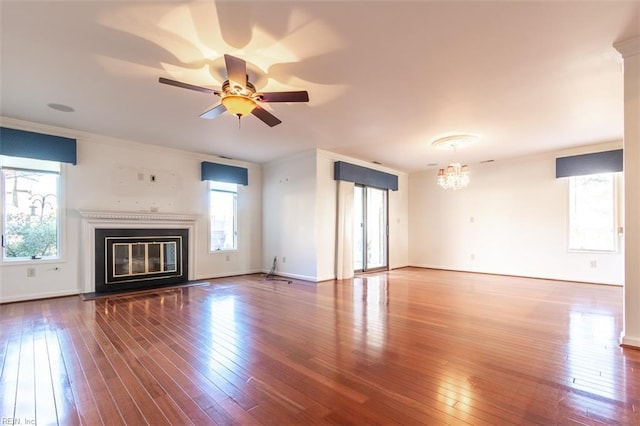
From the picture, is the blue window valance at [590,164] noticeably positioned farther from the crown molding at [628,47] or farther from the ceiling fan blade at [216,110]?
the ceiling fan blade at [216,110]

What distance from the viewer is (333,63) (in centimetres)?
277

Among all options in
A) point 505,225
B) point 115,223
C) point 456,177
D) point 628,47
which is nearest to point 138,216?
point 115,223

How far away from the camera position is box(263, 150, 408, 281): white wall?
598 cm

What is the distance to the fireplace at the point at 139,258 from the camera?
194 inches

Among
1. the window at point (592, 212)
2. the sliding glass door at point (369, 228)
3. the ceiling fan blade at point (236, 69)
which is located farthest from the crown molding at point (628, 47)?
the sliding glass door at point (369, 228)

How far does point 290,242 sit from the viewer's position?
254 inches

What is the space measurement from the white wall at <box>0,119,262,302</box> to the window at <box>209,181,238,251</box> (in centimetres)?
13

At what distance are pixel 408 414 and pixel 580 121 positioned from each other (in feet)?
15.8

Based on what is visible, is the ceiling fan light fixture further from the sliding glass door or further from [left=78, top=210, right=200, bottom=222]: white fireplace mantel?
the sliding glass door

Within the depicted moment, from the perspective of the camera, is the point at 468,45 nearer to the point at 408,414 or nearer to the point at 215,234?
the point at 408,414

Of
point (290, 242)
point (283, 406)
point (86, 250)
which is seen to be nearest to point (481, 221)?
point (290, 242)

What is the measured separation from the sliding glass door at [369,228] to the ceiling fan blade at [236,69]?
452cm

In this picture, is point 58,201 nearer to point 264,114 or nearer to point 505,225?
point 264,114

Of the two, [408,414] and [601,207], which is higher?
[601,207]
